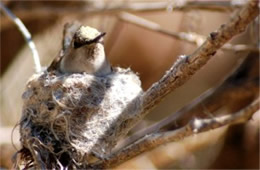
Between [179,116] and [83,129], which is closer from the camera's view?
[83,129]

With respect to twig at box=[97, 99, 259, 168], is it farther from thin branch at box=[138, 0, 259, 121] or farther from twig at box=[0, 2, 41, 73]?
twig at box=[0, 2, 41, 73]

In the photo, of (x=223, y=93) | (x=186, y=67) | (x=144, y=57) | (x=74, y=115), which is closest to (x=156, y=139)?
(x=186, y=67)

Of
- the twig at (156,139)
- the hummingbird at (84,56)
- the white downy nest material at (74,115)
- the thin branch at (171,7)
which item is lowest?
the twig at (156,139)

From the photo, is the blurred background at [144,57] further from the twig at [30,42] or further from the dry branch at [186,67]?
the dry branch at [186,67]

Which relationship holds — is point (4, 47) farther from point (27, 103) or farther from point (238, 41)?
point (27, 103)

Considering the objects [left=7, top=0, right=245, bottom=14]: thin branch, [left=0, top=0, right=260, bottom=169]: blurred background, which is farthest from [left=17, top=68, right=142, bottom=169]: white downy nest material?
[left=7, top=0, right=245, bottom=14]: thin branch

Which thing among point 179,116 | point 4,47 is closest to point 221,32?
point 179,116

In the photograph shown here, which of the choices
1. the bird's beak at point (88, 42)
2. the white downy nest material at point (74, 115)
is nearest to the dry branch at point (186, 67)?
the white downy nest material at point (74, 115)
